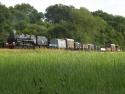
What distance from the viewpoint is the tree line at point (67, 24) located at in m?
79.4

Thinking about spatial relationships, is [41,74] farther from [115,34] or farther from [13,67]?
[115,34]

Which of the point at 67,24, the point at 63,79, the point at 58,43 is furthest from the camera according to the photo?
the point at 67,24

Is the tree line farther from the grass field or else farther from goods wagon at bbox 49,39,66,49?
the grass field

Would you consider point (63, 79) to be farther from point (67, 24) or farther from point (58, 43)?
point (67, 24)

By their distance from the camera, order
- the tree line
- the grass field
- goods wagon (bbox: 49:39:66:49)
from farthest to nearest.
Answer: the tree line
goods wagon (bbox: 49:39:66:49)
the grass field

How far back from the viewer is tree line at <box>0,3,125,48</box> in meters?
79.4

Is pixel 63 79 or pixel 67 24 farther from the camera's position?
pixel 67 24

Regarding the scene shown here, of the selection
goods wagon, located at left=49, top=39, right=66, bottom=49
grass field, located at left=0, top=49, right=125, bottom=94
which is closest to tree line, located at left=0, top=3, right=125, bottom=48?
goods wagon, located at left=49, top=39, right=66, bottom=49

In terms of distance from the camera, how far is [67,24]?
84.2 meters

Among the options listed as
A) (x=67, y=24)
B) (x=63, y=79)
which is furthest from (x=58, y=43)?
(x=63, y=79)

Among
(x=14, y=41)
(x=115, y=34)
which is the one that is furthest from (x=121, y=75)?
(x=115, y=34)

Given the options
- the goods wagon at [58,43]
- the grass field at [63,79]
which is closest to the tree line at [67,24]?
the goods wagon at [58,43]

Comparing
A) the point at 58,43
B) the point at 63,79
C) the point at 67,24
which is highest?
the point at 67,24

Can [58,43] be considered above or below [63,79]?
above
